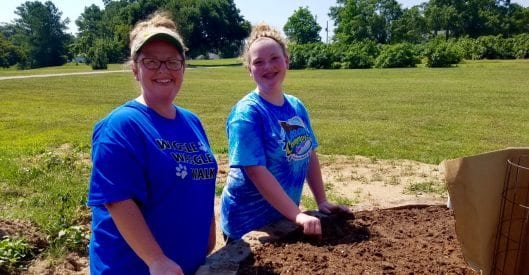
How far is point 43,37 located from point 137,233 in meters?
76.4

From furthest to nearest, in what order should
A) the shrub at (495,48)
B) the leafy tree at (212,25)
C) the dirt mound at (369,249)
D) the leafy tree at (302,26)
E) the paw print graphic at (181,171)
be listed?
1. the leafy tree at (302,26)
2. the leafy tree at (212,25)
3. the shrub at (495,48)
4. the dirt mound at (369,249)
5. the paw print graphic at (181,171)

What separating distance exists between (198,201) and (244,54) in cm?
115

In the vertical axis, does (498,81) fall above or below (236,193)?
below

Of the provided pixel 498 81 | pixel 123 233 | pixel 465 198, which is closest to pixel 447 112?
pixel 498 81

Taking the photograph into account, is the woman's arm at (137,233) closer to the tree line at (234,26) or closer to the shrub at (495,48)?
the shrub at (495,48)

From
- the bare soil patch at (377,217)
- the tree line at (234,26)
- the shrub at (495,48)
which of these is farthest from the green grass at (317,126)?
the tree line at (234,26)

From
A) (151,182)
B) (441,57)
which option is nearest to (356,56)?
(441,57)

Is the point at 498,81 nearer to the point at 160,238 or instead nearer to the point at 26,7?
the point at 160,238

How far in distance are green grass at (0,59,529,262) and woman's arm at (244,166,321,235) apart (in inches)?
27.7

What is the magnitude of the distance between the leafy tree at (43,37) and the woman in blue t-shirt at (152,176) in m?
68.5

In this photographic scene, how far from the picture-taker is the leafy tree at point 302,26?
7831 centimetres

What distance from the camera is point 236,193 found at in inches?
112

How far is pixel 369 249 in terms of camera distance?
2.65 m

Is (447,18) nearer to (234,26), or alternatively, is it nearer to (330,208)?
(234,26)
